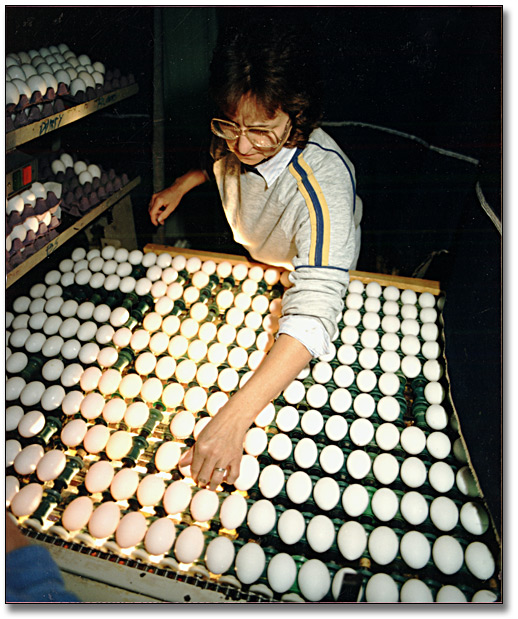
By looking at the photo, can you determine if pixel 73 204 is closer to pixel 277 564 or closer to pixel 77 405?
pixel 77 405

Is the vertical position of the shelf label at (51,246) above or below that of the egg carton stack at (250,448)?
above

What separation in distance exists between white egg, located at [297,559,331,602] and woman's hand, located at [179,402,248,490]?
21cm

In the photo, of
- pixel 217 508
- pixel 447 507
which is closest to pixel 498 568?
pixel 447 507

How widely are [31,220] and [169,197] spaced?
468 mm

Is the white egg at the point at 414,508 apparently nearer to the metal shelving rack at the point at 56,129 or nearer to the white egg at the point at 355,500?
the white egg at the point at 355,500

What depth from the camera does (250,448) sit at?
0.83m

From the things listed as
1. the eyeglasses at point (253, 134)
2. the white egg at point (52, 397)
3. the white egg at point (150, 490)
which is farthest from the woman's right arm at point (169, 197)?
the white egg at point (150, 490)

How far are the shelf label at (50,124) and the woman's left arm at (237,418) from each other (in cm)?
95

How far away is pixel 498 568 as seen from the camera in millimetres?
685

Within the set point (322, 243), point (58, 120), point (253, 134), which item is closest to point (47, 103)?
point (58, 120)

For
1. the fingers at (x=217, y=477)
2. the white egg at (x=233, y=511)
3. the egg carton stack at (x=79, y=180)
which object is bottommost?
the white egg at (x=233, y=511)

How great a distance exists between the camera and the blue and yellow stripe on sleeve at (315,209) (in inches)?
34.1

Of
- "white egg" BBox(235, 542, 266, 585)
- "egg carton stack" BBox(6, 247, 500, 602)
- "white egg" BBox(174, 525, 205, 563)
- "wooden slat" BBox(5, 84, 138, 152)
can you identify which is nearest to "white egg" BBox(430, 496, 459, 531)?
"egg carton stack" BBox(6, 247, 500, 602)

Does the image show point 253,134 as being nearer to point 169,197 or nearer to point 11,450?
point 169,197
